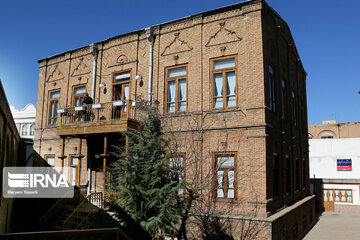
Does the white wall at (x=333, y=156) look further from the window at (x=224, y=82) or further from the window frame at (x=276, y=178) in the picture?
the window at (x=224, y=82)

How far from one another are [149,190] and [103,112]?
7.09m

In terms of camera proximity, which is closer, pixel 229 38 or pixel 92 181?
pixel 229 38

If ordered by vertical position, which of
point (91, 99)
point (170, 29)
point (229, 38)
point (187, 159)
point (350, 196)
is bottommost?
point (350, 196)

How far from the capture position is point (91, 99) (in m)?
15.5

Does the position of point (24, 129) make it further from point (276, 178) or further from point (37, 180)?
point (276, 178)

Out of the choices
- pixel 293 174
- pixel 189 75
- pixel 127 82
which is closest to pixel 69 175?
pixel 127 82

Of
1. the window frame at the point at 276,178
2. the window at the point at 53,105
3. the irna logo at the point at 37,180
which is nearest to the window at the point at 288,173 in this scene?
the window frame at the point at 276,178

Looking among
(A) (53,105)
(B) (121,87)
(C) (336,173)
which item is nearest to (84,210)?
(B) (121,87)

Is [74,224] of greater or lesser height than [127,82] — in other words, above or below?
below

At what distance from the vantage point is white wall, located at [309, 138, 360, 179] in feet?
98.9

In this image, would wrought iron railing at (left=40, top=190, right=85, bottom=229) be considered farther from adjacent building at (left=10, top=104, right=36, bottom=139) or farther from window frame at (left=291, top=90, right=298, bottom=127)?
adjacent building at (left=10, top=104, right=36, bottom=139)

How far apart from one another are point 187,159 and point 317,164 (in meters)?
23.5

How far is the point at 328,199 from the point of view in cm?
2712

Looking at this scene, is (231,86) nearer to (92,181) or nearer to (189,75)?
(189,75)
